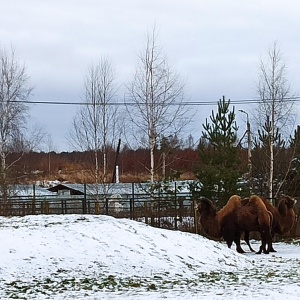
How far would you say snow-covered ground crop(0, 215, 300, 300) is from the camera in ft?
38.5

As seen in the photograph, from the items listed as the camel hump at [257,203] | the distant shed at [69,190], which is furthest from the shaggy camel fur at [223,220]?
the distant shed at [69,190]

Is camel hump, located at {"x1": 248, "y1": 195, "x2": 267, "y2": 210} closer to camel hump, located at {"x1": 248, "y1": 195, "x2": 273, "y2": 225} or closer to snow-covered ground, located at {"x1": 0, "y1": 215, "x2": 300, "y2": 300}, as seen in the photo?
camel hump, located at {"x1": 248, "y1": 195, "x2": 273, "y2": 225}

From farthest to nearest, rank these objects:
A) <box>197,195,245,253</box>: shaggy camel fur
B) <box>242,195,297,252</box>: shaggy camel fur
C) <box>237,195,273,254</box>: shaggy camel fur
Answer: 1. <box>242,195,297,252</box>: shaggy camel fur
2. <box>197,195,245,253</box>: shaggy camel fur
3. <box>237,195,273,254</box>: shaggy camel fur

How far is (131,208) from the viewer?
3055cm

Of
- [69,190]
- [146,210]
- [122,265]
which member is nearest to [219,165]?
[146,210]

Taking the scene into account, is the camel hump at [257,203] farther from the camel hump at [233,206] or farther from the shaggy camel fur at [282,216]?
the shaggy camel fur at [282,216]

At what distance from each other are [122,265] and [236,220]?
27.9 ft

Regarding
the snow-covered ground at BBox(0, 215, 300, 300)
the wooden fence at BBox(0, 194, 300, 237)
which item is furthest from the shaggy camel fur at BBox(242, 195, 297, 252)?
the snow-covered ground at BBox(0, 215, 300, 300)

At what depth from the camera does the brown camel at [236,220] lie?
22125mm

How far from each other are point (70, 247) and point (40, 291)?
361 centimetres

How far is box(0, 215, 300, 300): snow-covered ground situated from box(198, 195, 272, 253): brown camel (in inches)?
90.7

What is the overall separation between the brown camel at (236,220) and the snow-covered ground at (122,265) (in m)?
2.30

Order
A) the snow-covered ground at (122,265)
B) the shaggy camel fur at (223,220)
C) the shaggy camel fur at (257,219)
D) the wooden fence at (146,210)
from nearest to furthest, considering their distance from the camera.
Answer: the snow-covered ground at (122,265) < the shaggy camel fur at (257,219) < the shaggy camel fur at (223,220) < the wooden fence at (146,210)

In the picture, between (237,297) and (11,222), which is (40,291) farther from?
(11,222)
